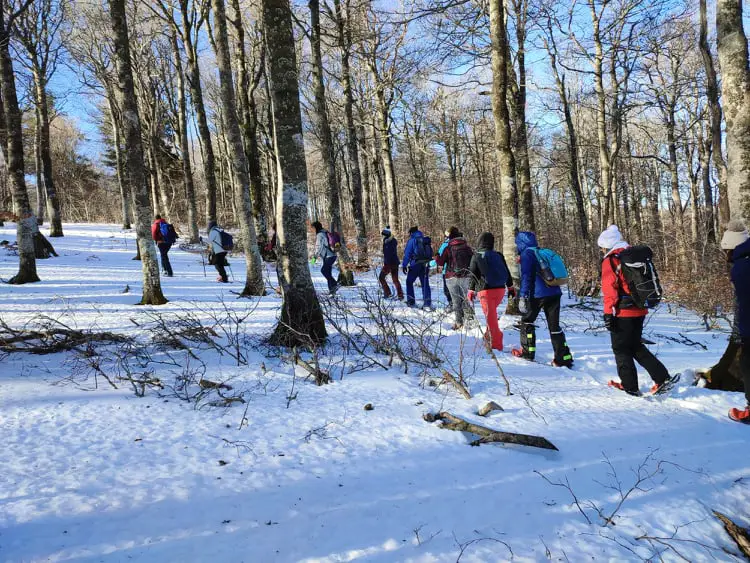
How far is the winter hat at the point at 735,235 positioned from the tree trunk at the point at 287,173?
172 inches

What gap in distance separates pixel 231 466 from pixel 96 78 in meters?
24.4

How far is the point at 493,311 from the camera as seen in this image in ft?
18.8

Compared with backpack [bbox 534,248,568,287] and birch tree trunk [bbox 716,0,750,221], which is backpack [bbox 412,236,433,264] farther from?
birch tree trunk [bbox 716,0,750,221]

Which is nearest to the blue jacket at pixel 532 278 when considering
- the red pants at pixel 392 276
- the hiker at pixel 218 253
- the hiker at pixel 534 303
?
the hiker at pixel 534 303

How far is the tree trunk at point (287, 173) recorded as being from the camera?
17.2 ft

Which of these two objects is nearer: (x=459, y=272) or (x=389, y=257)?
(x=459, y=272)

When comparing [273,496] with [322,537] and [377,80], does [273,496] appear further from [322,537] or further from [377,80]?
[377,80]

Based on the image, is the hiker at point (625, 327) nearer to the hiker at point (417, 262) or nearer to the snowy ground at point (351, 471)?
the snowy ground at point (351, 471)

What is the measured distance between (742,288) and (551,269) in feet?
5.89

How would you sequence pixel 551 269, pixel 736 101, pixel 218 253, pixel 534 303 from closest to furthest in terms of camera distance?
pixel 736 101 → pixel 551 269 → pixel 534 303 → pixel 218 253

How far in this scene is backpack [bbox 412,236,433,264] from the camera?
333 inches

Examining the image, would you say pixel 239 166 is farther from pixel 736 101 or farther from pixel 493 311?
pixel 736 101

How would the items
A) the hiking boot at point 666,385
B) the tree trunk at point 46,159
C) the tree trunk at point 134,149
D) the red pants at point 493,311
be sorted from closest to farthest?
the hiking boot at point 666,385 → the red pants at point 493,311 → the tree trunk at point 134,149 → the tree trunk at point 46,159

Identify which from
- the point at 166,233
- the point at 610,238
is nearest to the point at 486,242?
the point at 610,238
